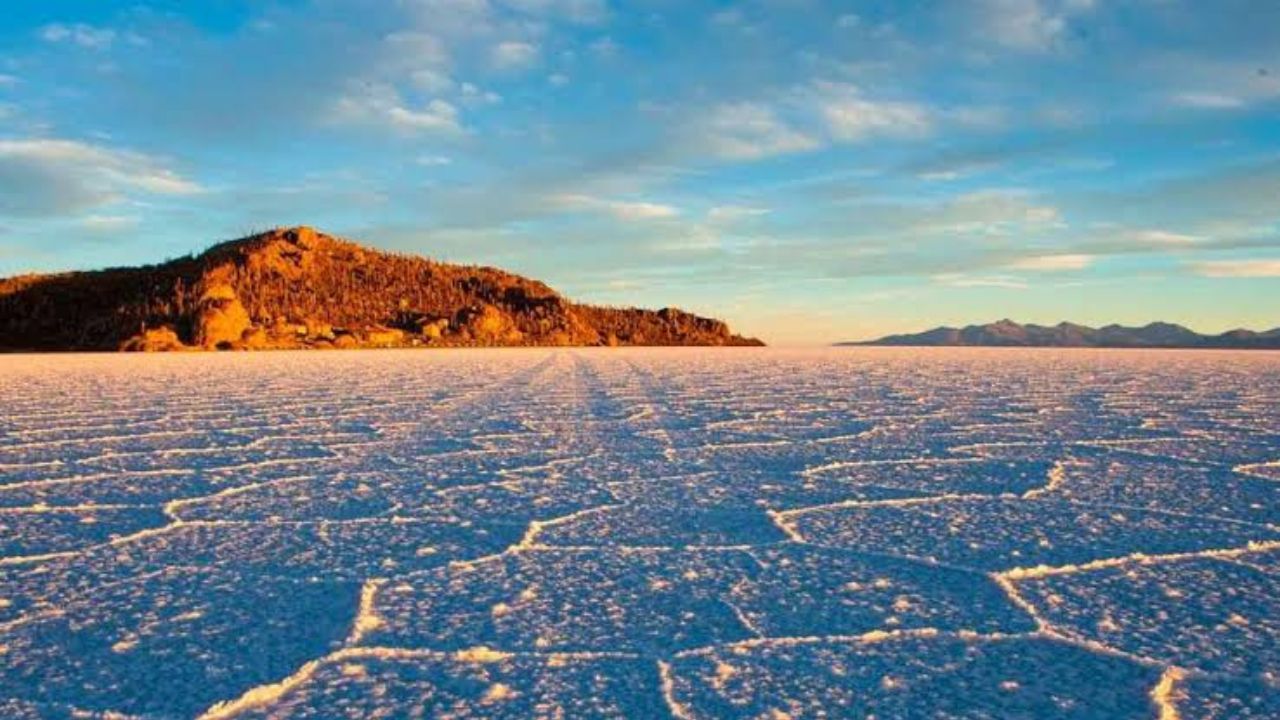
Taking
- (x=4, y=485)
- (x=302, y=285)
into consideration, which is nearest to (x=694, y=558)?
(x=4, y=485)

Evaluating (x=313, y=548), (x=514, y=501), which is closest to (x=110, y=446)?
(x=514, y=501)

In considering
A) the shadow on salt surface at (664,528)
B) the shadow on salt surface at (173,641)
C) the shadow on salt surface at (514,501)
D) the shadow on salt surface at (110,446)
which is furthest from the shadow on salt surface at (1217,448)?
the shadow on salt surface at (110,446)

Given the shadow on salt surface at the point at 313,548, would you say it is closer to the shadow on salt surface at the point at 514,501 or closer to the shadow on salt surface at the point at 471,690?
the shadow on salt surface at the point at 514,501

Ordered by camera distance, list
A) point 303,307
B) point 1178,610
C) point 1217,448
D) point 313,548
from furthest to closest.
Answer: point 303,307 → point 1217,448 → point 313,548 → point 1178,610

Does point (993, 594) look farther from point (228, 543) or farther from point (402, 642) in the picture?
point (228, 543)

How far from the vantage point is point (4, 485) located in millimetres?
4059

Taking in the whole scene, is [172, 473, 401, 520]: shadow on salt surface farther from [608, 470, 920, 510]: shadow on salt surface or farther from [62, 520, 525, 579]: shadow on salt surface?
[608, 470, 920, 510]: shadow on salt surface

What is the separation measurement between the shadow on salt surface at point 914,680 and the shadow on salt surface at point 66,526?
6.83 ft

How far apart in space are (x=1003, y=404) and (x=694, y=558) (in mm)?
6156

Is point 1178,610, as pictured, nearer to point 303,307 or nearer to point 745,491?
point 745,491

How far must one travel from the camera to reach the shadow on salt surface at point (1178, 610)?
6.43 ft

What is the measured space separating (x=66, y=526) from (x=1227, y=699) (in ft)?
10.7

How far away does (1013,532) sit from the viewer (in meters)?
3.09

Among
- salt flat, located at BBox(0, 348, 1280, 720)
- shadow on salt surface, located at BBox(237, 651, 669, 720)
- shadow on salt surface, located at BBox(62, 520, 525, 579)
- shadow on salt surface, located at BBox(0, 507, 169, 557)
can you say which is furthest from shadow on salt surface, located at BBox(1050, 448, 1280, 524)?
shadow on salt surface, located at BBox(0, 507, 169, 557)
